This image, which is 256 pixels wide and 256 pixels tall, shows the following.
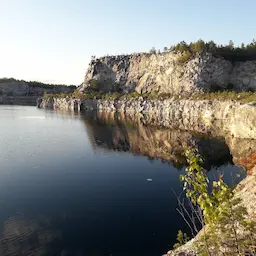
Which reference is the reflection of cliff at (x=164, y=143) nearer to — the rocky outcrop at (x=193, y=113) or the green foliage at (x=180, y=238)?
the rocky outcrop at (x=193, y=113)

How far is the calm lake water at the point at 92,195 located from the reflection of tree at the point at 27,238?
0.23 feet

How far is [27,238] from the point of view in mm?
22125

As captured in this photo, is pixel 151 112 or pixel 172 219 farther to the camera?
pixel 151 112

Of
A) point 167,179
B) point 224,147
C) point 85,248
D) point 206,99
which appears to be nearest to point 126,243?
point 85,248

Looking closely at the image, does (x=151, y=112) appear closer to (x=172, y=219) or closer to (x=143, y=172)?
(x=143, y=172)

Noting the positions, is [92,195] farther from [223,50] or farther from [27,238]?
[223,50]

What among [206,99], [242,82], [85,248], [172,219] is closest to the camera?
[85,248]

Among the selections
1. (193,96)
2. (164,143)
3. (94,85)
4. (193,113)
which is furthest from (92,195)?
(94,85)

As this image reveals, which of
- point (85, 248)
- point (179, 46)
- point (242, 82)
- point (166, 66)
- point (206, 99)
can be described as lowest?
point (85, 248)

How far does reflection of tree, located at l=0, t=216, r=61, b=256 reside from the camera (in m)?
20.3

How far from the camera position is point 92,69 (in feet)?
655

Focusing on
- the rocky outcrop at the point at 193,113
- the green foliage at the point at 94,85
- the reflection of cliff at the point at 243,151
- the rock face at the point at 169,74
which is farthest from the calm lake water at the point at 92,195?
the green foliage at the point at 94,85

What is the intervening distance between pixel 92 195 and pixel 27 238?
34.0 ft

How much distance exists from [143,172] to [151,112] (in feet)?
298
